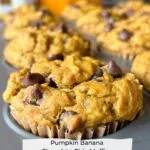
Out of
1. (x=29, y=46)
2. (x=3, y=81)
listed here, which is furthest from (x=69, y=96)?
(x=29, y=46)

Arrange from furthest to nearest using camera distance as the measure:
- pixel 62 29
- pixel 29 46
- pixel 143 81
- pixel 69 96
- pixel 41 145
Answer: pixel 62 29
pixel 29 46
pixel 143 81
pixel 69 96
pixel 41 145

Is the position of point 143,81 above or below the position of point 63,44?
below

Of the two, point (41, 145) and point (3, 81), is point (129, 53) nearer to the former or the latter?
point (3, 81)

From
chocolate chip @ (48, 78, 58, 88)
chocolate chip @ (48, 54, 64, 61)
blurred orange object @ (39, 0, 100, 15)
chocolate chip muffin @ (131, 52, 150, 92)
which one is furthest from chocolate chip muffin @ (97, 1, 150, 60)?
blurred orange object @ (39, 0, 100, 15)

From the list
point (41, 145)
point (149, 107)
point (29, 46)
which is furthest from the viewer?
point (29, 46)

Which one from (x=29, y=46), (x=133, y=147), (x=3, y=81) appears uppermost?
(x=29, y=46)

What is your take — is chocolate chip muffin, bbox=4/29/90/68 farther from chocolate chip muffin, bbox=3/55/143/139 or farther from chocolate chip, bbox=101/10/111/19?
chocolate chip, bbox=101/10/111/19

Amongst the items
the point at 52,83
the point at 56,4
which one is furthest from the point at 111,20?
the point at 52,83
